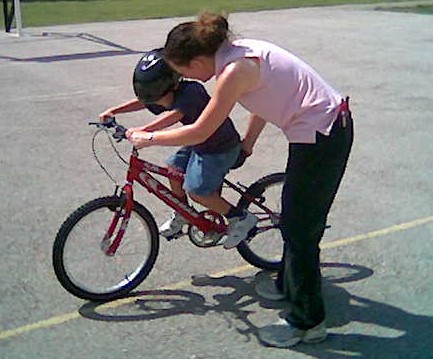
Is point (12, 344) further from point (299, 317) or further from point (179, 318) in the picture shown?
point (299, 317)

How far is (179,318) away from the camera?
3.88 m

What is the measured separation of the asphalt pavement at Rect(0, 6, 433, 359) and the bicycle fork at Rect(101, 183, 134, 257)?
1.08 ft

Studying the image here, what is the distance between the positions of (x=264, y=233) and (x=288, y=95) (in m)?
1.49

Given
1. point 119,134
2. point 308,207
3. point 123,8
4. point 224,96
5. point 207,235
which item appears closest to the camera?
point 224,96

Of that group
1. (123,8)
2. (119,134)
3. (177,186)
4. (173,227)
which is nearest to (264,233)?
(173,227)

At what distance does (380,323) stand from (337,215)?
1.64 m

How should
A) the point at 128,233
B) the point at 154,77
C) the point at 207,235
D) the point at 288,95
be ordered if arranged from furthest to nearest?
1. the point at 207,235
2. the point at 128,233
3. the point at 154,77
4. the point at 288,95

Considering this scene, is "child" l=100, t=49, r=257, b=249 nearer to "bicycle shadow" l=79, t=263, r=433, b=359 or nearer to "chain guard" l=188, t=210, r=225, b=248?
"chain guard" l=188, t=210, r=225, b=248

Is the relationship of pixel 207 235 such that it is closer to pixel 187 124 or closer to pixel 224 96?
pixel 187 124

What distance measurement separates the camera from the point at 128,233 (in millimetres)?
4148

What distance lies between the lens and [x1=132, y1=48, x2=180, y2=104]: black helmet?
3.68m

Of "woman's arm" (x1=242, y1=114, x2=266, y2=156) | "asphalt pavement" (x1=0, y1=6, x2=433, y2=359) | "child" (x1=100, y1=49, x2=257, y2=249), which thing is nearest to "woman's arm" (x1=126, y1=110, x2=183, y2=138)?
"child" (x1=100, y1=49, x2=257, y2=249)

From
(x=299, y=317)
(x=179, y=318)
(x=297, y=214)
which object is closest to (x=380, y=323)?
(x=299, y=317)

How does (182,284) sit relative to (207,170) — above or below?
below
